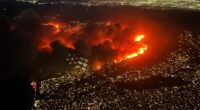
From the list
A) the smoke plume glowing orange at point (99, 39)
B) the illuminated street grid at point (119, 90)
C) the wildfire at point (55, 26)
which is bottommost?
the wildfire at point (55, 26)

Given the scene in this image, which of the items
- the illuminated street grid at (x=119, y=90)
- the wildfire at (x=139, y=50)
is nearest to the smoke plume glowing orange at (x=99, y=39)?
the wildfire at (x=139, y=50)

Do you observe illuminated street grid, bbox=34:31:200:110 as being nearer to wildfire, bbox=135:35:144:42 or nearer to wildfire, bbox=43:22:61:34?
wildfire, bbox=135:35:144:42

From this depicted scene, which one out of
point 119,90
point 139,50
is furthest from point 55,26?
point 119,90

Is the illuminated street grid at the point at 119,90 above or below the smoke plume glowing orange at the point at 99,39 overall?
above

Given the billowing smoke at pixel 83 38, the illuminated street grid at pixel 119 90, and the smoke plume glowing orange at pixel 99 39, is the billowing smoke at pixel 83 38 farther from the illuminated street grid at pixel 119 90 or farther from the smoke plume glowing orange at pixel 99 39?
the illuminated street grid at pixel 119 90

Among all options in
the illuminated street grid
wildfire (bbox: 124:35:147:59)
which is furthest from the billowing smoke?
the illuminated street grid

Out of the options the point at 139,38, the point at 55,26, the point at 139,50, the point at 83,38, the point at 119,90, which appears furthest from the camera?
the point at 55,26

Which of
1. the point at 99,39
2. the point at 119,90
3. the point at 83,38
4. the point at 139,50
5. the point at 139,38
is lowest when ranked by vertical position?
the point at 83,38

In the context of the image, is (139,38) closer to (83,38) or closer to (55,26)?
(83,38)

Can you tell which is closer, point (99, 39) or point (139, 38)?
point (99, 39)
